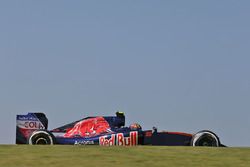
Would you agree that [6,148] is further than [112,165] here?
Yes

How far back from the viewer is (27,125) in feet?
63.0

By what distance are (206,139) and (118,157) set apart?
31.9 ft

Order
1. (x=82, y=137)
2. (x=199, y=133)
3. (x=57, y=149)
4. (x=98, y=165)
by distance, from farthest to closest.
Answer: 1. (x=82, y=137)
2. (x=199, y=133)
3. (x=57, y=149)
4. (x=98, y=165)

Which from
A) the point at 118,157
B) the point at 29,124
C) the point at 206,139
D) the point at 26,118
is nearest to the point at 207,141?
the point at 206,139

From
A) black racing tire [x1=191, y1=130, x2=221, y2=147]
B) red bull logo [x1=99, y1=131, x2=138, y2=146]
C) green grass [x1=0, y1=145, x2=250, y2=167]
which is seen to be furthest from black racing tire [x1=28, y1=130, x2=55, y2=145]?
green grass [x1=0, y1=145, x2=250, y2=167]

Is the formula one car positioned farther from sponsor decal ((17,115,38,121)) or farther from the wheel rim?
the wheel rim

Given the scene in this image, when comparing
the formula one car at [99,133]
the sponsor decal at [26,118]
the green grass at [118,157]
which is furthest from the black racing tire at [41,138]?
the green grass at [118,157]

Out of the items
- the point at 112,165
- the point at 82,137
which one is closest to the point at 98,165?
the point at 112,165

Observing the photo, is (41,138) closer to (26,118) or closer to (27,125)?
(27,125)

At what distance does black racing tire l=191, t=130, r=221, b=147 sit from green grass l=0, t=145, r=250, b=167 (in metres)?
8.26

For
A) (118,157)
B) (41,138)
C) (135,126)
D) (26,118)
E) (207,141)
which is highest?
(26,118)

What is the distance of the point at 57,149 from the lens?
7219 mm

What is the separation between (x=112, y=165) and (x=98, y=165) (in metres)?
0.16

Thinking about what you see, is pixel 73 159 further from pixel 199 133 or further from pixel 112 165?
pixel 199 133
